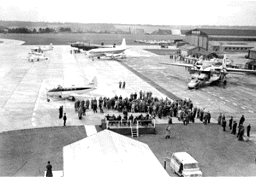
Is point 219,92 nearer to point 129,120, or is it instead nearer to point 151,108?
point 151,108

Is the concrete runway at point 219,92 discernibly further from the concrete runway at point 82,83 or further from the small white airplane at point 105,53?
the small white airplane at point 105,53

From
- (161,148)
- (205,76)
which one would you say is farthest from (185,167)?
(205,76)

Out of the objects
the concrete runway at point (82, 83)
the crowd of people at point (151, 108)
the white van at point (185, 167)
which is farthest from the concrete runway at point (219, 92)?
the white van at point (185, 167)

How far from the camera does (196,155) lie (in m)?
23.4

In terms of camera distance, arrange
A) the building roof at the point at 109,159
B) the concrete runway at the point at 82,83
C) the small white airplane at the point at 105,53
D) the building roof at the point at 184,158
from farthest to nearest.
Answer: the small white airplane at the point at 105,53 < the concrete runway at the point at 82,83 < the building roof at the point at 184,158 < the building roof at the point at 109,159

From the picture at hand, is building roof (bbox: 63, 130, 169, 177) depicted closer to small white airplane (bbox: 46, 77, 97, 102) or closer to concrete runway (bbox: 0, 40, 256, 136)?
concrete runway (bbox: 0, 40, 256, 136)

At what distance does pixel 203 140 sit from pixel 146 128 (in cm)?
494

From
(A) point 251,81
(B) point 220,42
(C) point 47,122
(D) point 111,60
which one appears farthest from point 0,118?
(B) point 220,42

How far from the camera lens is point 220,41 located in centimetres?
10031

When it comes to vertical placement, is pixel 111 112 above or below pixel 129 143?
below

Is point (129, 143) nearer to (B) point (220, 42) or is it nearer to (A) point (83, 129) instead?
(A) point (83, 129)

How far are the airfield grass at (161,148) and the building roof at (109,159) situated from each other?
6.93 metres

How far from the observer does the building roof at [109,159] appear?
1193 cm

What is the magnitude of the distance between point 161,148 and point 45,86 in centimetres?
2602
